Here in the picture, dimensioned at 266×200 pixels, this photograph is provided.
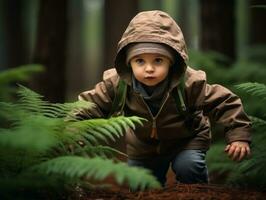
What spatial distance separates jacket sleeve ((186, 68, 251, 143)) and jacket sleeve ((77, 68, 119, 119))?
0.64 meters

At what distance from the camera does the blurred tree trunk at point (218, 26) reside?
27.9 feet

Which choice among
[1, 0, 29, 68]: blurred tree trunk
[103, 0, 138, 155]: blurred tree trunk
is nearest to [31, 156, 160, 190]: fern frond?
[103, 0, 138, 155]: blurred tree trunk

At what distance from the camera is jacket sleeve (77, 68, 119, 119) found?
427 cm

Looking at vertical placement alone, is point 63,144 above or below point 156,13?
below

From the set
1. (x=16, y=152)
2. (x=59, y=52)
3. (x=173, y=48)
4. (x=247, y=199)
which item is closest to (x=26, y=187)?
(x=16, y=152)

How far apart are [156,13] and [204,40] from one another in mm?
4615

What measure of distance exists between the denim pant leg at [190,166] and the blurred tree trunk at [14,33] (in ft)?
42.5

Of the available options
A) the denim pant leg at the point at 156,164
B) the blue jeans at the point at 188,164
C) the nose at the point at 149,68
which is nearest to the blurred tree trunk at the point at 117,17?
the denim pant leg at the point at 156,164

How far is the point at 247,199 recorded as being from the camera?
11.5 ft

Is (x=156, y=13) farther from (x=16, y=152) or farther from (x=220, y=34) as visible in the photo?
(x=220, y=34)

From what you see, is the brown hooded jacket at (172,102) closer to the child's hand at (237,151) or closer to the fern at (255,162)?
the child's hand at (237,151)

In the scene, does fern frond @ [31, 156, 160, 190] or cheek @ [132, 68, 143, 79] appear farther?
cheek @ [132, 68, 143, 79]

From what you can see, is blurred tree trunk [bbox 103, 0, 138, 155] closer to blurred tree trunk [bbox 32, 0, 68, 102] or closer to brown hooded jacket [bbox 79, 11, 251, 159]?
blurred tree trunk [bbox 32, 0, 68, 102]

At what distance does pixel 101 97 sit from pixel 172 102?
540mm
